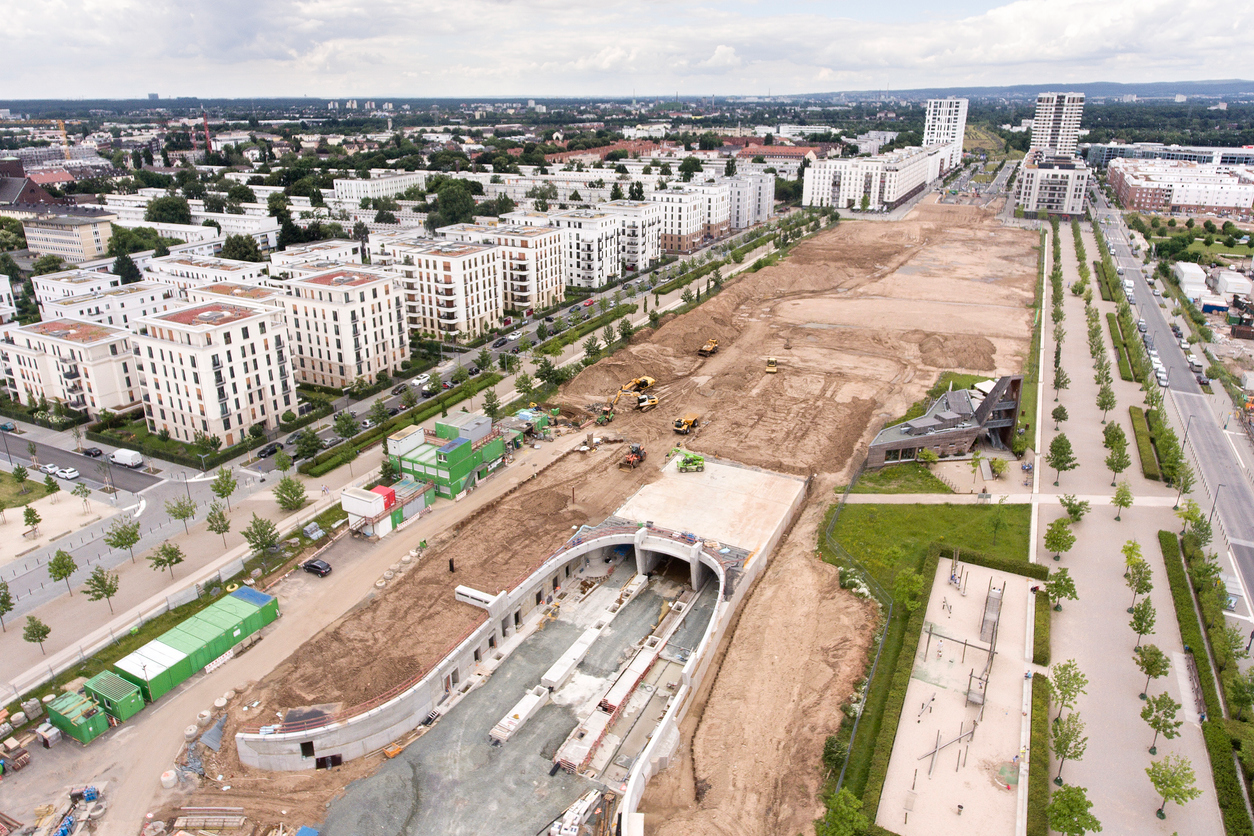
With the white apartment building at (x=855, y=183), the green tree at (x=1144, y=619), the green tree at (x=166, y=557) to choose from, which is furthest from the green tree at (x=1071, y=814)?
the white apartment building at (x=855, y=183)

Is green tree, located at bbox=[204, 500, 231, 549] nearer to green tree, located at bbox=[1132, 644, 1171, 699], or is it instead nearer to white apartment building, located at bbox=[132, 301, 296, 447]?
white apartment building, located at bbox=[132, 301, 296, 447]

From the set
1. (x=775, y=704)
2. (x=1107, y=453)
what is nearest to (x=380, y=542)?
(x=775, y=704)

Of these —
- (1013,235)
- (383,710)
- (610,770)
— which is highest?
(1013,235)

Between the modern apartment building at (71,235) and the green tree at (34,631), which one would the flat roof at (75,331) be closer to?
the green tree at (34,631)

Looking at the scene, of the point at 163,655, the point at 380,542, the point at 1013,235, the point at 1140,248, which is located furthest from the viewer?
the point at 1013,235

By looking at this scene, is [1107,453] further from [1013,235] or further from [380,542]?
[1013,235]

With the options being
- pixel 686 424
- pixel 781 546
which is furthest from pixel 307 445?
pixel 781 546

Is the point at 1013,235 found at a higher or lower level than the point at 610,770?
higher
